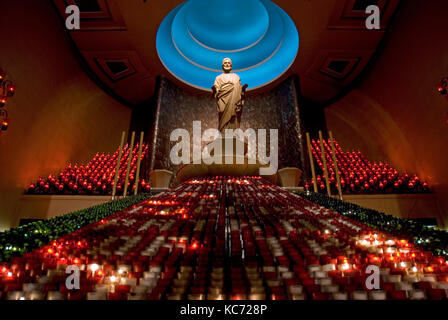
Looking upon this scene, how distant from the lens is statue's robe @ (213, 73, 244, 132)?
6.50 m

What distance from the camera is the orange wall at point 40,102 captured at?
5.62 meters

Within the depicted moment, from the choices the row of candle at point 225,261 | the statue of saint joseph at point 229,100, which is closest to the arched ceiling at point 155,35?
the statue of saint joseph at point 229,100

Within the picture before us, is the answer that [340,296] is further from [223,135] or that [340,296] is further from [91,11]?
[91,11]

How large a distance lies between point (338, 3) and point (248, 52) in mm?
4334

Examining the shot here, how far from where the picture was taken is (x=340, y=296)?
129 cm

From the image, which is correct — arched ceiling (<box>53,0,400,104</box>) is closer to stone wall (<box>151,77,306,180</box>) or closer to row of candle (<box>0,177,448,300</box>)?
stone wall (<box>151,77,306,180</box>)

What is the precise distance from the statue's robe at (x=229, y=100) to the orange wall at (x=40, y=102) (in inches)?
169

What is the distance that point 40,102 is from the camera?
6625mm

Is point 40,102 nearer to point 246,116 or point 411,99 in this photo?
point 246,116

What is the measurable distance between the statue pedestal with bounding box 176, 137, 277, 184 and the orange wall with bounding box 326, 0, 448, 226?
367 cm

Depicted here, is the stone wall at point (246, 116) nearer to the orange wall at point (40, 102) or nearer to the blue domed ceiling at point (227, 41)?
the blue domed ceiling at point (227, 41)

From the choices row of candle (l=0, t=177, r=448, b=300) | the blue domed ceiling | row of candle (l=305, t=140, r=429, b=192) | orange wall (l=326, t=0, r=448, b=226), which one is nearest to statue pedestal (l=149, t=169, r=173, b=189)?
row of candle (l=305, t=140, r=429, b=192)

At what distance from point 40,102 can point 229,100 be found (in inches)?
182
